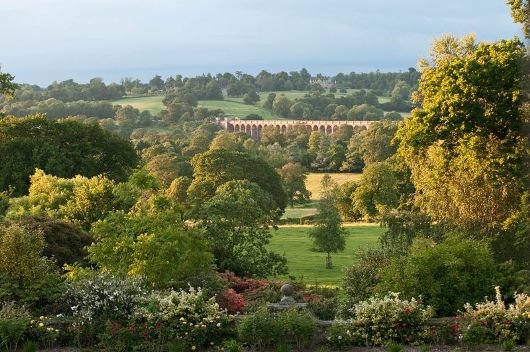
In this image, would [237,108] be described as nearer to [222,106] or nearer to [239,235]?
[222,106]

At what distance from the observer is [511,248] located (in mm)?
25000

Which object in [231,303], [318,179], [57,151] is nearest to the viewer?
[231,303]

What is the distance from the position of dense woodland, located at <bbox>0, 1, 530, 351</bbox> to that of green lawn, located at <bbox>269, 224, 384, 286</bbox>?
135 cm

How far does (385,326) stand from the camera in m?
14.4

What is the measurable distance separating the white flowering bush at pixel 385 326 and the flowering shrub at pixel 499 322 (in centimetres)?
75

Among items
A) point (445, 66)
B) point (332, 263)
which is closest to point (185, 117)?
point (332, 263)

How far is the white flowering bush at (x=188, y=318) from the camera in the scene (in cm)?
1439

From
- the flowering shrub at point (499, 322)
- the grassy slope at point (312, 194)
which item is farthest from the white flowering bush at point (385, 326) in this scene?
the grassy slope at point (312, 194)

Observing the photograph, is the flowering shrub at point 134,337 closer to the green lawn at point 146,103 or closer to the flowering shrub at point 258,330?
the flowering shrub at point 258,330

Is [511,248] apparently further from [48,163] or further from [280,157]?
[280,157]

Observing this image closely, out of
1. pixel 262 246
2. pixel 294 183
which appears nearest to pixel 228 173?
pixel 294 183

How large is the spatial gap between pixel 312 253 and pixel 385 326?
1088 inches

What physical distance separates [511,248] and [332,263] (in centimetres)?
1423

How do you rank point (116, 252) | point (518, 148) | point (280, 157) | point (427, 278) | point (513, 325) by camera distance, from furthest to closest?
point (280, 157)
point (518, 148)
point (116, 252)
point (427, 278)
point (513, 325)
